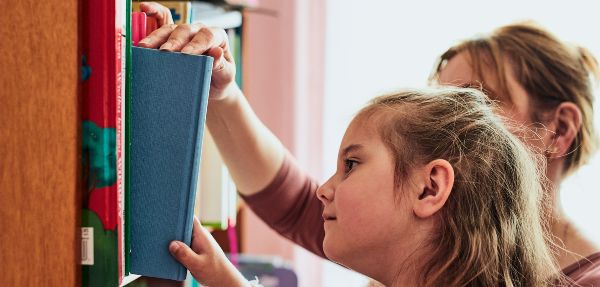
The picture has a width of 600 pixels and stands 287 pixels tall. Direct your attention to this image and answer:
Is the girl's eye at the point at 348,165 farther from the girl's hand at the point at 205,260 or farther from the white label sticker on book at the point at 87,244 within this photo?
the white label sticker on book at the point at 87,244

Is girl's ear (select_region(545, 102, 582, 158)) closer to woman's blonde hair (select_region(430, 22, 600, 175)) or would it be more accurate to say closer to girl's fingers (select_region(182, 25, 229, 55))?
woman's blonde hair (select_region(430, 22, 600, 175))

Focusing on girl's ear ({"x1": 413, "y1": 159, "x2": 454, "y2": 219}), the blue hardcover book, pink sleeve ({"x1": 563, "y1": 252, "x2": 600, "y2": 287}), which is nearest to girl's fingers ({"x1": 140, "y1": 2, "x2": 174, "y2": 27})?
the blue hardcover book

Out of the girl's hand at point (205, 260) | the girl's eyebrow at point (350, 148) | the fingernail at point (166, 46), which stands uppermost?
the fingernail at point (166, 46)

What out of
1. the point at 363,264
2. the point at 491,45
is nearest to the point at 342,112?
the point at 491,45

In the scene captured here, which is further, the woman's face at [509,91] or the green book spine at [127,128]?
the woman's face at [509,91]

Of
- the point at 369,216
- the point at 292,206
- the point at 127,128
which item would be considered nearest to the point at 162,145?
the point at 127,128

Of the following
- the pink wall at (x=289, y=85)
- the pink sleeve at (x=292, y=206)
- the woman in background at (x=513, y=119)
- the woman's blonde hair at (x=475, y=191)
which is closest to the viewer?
the woman's blonde hair at (x=475, y=191)

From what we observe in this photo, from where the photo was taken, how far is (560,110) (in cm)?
114

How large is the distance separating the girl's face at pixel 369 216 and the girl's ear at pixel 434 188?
19 mm

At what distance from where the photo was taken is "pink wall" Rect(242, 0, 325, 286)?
2.47m

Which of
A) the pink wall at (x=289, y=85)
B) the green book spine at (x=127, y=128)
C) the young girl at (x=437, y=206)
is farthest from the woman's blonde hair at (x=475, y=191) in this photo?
the pink wall at (x=289, y=85)

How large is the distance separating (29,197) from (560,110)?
857 millimetres

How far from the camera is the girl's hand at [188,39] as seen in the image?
0.72 meters

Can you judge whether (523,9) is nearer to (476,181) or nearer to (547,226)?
(547,226)
